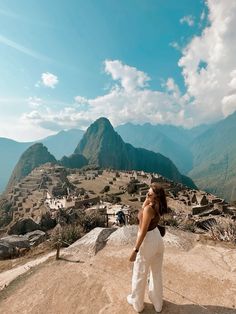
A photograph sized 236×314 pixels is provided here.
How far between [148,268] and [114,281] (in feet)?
6.47

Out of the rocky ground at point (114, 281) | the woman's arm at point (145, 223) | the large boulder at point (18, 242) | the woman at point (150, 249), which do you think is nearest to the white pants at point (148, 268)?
the woman at point (150, 249)

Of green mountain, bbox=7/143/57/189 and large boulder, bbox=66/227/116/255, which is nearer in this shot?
large boulder, bbox=66/227/116/255

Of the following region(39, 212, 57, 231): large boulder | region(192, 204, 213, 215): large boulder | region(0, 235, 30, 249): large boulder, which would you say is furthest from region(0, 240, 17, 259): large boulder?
region(192, 204, 213, 215): large boulder

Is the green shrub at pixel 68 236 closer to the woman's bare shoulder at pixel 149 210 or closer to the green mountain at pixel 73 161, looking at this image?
the woman's bare shoulder at pixel 149 210

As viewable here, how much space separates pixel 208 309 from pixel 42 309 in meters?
3.52

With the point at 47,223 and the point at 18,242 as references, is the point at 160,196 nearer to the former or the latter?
the point at 18,242

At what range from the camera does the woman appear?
5574mm

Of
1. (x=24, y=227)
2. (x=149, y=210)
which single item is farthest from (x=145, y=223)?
(x=24, y=227)

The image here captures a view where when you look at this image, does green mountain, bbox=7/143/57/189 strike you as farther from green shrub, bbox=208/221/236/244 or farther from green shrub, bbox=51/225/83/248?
green shrub, bbox=208/221/236/244

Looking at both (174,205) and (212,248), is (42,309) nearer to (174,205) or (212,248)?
(212,248)

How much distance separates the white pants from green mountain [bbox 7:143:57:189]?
6666 inches

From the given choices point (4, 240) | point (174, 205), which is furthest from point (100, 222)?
point (174, 205)

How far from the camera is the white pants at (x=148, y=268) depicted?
18.4 feet

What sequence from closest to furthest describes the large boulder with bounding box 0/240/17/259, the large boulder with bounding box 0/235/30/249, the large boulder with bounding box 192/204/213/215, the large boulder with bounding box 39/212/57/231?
the large boulder with bounding box 0/240/17/259
the large boulder with bounding box 0/235/30/249
the large boulder with bounding box 39/212/57/231
the large boulder with bounding box 192/204/213/215
